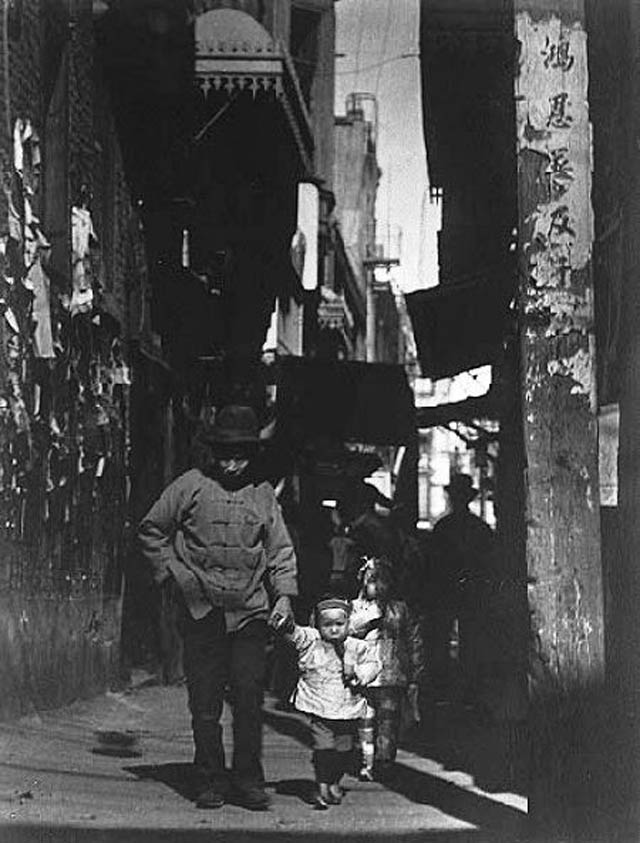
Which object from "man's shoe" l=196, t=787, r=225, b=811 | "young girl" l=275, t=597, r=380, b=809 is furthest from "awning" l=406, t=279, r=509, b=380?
"man's shoe" l=196, t=787, r=225, b=811

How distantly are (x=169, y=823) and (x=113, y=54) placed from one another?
7179mm

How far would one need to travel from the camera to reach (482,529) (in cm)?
1135

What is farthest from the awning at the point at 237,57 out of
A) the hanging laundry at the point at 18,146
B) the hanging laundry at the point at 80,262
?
the hanging laundry at the point at 18,146

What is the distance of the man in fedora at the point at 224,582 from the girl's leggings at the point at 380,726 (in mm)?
831

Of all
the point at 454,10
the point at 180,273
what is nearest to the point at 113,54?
the point at 180,273

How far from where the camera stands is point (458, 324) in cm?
1544

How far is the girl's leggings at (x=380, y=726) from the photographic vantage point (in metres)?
7.20

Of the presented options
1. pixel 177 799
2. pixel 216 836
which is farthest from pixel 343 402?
pixel 216 836

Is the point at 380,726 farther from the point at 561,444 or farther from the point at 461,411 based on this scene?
the point at 461,411

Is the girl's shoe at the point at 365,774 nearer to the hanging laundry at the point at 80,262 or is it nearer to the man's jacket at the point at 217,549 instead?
the man's jacket at the point at 217,549

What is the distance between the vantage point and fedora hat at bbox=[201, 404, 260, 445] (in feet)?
21.6

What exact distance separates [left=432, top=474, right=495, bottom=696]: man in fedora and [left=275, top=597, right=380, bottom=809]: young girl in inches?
160

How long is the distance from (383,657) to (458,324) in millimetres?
8401

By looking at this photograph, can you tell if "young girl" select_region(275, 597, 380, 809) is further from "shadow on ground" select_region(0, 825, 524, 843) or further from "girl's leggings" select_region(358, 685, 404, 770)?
"shadow on ground" select_region(0, 825, 524, 843)
